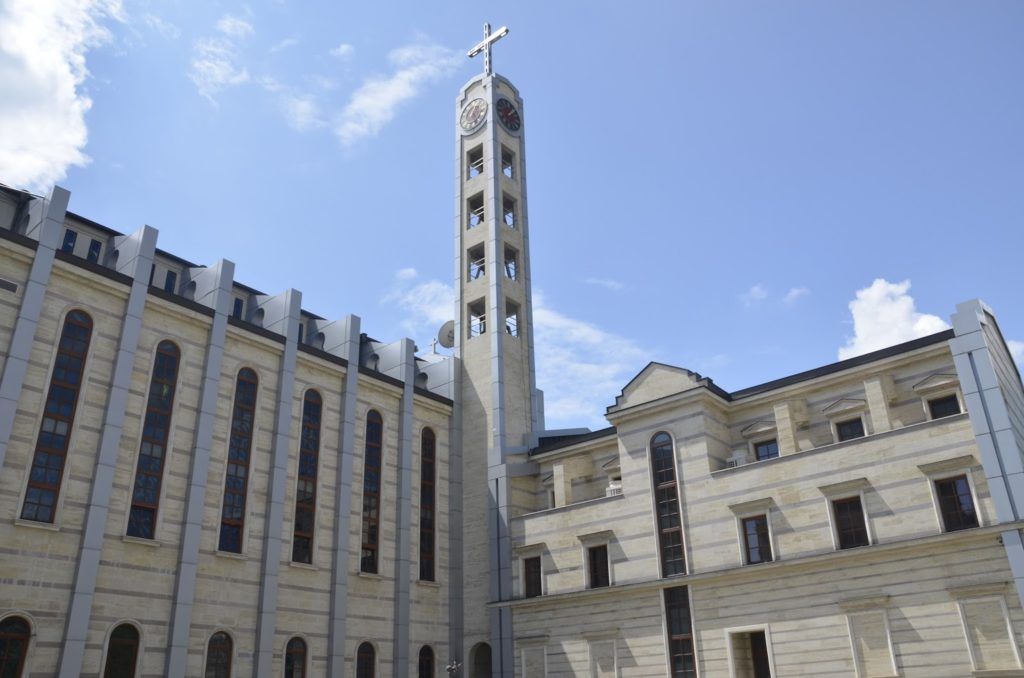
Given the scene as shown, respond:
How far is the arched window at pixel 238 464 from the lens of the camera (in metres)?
33.0

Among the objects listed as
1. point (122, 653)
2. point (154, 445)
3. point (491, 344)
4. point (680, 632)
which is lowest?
point (122, 653)

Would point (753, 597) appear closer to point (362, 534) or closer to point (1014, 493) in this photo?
point (1014, 493)

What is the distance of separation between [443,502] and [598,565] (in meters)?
9.17

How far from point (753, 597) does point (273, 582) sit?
19.2 meters

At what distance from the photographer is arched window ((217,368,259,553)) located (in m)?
33.0

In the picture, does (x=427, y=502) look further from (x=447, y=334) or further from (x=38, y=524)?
(x=38, y=524)

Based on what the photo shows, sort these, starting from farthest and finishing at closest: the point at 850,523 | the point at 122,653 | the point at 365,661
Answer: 1. the point at 365,661
2. the point at 850,523
3. the point at 122,653

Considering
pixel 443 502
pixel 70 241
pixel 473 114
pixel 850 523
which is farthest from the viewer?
pixel 473 114

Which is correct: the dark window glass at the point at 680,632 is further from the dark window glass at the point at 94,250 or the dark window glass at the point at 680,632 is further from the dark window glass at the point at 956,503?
the dark window glass at the point at 94,250

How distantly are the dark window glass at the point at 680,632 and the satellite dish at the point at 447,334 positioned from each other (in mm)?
20742

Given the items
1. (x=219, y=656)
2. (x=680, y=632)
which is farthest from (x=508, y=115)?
(x=219, y=656)

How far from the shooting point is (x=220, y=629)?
3133 centimetres

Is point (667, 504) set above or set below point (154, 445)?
below

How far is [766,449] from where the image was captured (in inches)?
1442
